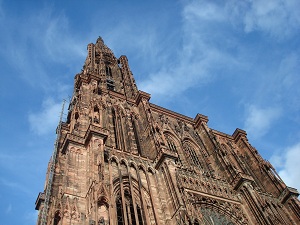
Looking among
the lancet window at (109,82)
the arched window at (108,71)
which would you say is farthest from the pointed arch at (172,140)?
the arched window at (108,71)

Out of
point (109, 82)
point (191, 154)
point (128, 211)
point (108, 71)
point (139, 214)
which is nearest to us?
point (128, 211)

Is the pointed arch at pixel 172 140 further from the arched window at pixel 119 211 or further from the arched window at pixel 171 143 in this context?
the arched window at pixel 119 211

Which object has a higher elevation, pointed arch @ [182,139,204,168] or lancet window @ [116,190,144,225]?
pointed arch @ [182,139,204,168]

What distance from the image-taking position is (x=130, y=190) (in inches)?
762

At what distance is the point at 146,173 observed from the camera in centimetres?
2134

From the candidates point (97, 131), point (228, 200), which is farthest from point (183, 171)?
point (97, 131)

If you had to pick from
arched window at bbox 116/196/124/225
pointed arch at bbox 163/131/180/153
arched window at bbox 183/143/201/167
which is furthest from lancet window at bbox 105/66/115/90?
arched window at bbox 116/196/124/225

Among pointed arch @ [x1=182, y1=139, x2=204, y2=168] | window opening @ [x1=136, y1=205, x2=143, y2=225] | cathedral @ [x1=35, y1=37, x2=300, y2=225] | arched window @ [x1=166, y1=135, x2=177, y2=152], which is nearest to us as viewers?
cathedral @ [x1=35, y1=37, x2=300, y2=225]

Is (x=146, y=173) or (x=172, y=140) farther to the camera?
(x=172, y=140)

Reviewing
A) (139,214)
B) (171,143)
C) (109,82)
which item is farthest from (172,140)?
(139,214)

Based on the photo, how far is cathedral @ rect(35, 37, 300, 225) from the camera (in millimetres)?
17969

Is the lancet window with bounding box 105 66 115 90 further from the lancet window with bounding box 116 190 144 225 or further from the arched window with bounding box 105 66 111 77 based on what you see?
the lancet window with bounding box 116 190 144 225

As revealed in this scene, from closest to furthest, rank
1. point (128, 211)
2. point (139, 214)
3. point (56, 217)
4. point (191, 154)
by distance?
point (56, 217) → point (128, 211) → point (139, 214) → point (191, 154)

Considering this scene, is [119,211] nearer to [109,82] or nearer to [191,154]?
[191,154]
